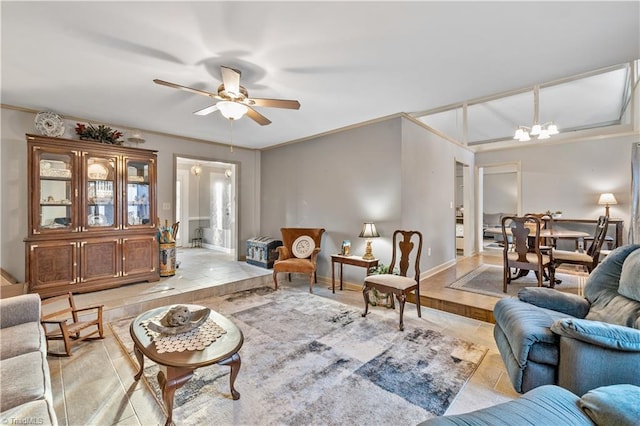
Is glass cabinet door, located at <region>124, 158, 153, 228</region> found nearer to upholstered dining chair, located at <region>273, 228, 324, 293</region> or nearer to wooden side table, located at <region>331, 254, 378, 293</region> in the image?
upholstered dining chair, located at <region>273, 228, 324, 293</region>

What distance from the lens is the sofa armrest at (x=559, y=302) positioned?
230 cm

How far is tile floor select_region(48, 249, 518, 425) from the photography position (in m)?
1.83

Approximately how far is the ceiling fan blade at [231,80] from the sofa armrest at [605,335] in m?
2.88

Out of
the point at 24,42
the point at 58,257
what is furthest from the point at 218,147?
the point at 24,42

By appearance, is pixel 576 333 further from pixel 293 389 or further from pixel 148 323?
pixel 148 323

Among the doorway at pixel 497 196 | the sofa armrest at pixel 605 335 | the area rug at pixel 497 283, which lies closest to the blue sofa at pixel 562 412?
the sofa armrest at pixel 605 335

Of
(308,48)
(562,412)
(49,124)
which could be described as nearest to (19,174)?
(49,124)

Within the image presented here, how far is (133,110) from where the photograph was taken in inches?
147

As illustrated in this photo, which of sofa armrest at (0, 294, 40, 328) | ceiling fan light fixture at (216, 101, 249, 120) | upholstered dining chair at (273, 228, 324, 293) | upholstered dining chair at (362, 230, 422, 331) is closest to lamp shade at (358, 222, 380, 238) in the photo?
upholstered dining chair at (362, 230, 422, 331)

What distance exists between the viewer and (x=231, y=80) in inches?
91.7

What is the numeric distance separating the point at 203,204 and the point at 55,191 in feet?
14.5

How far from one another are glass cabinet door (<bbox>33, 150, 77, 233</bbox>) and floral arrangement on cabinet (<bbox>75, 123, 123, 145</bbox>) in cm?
39

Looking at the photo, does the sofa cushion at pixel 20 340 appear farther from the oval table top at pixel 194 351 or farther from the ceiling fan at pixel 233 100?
the ceiling fan at pixel 233 100

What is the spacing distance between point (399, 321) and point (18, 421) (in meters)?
2.92
